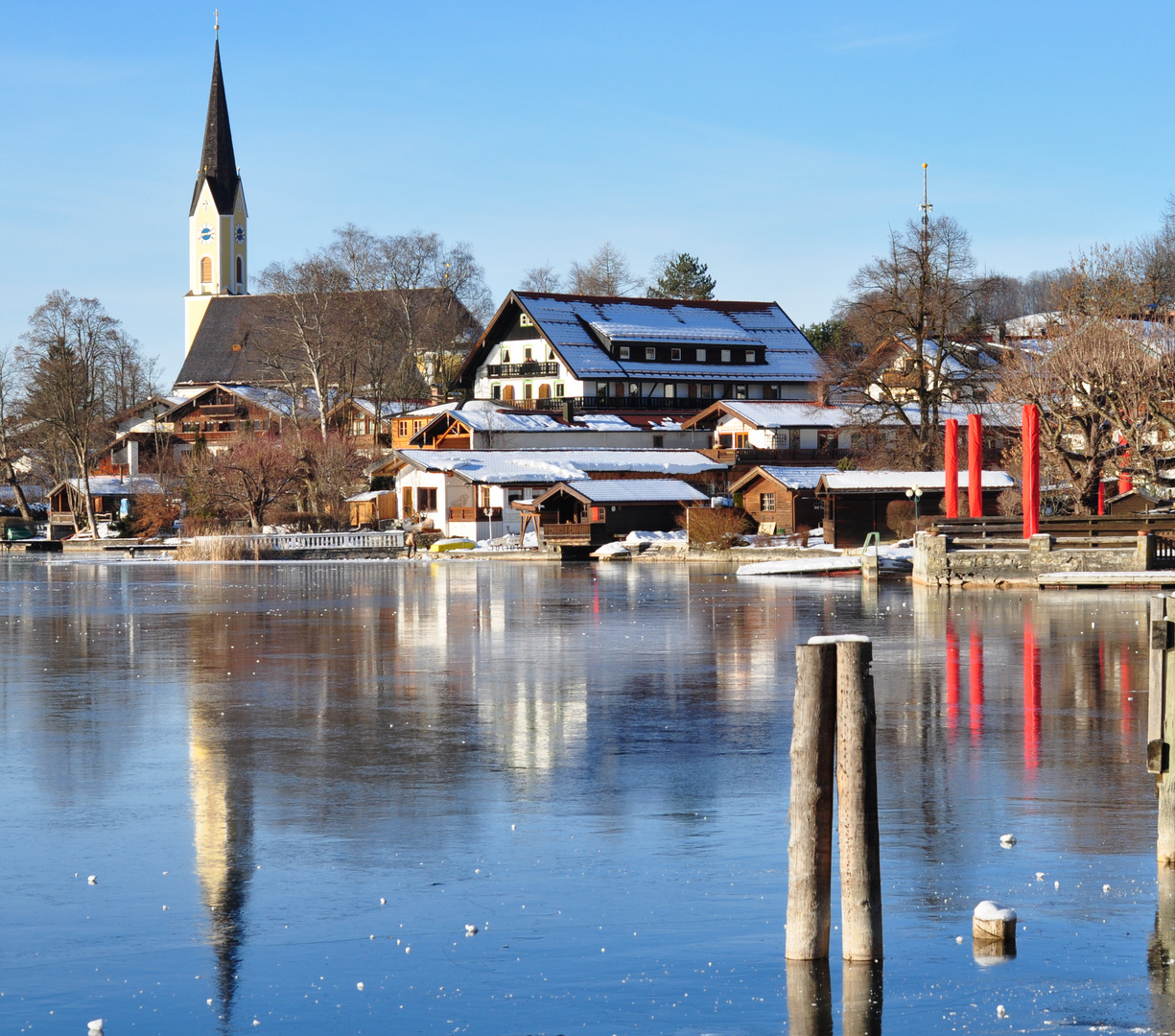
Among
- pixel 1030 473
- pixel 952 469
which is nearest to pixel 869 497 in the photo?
pixel 952 469

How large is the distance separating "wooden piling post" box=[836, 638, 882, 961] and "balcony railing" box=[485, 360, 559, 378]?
95929mm

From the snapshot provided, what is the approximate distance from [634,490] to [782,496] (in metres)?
7.41

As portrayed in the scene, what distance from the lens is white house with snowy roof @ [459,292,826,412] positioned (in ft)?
335

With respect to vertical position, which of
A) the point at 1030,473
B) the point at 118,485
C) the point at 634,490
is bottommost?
the point at 634,490

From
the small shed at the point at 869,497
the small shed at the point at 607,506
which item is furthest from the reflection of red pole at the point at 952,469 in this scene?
the small shed at the point at 607,506

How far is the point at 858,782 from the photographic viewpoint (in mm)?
8031

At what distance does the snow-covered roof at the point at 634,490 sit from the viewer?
243ft

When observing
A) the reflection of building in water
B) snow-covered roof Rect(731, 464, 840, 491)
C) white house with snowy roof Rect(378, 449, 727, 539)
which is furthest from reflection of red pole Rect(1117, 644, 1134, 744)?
white house with snowy roof Rect(378, 449, 727, 539)

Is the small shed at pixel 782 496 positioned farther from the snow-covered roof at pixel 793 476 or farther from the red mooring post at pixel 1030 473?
the red mooring post at pixel 1030 473

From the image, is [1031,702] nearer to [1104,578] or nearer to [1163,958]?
[1163,958]

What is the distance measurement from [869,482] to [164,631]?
41895mm

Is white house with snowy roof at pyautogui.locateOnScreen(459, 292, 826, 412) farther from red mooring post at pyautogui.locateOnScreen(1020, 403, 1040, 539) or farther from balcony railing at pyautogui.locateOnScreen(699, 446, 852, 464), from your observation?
red mooring post at pyautogui.locateOnScreen(1020, 403, 1040, 539)

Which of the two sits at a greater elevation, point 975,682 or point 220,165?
point 220,165

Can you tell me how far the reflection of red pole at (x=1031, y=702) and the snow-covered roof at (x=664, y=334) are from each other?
7659 cm
